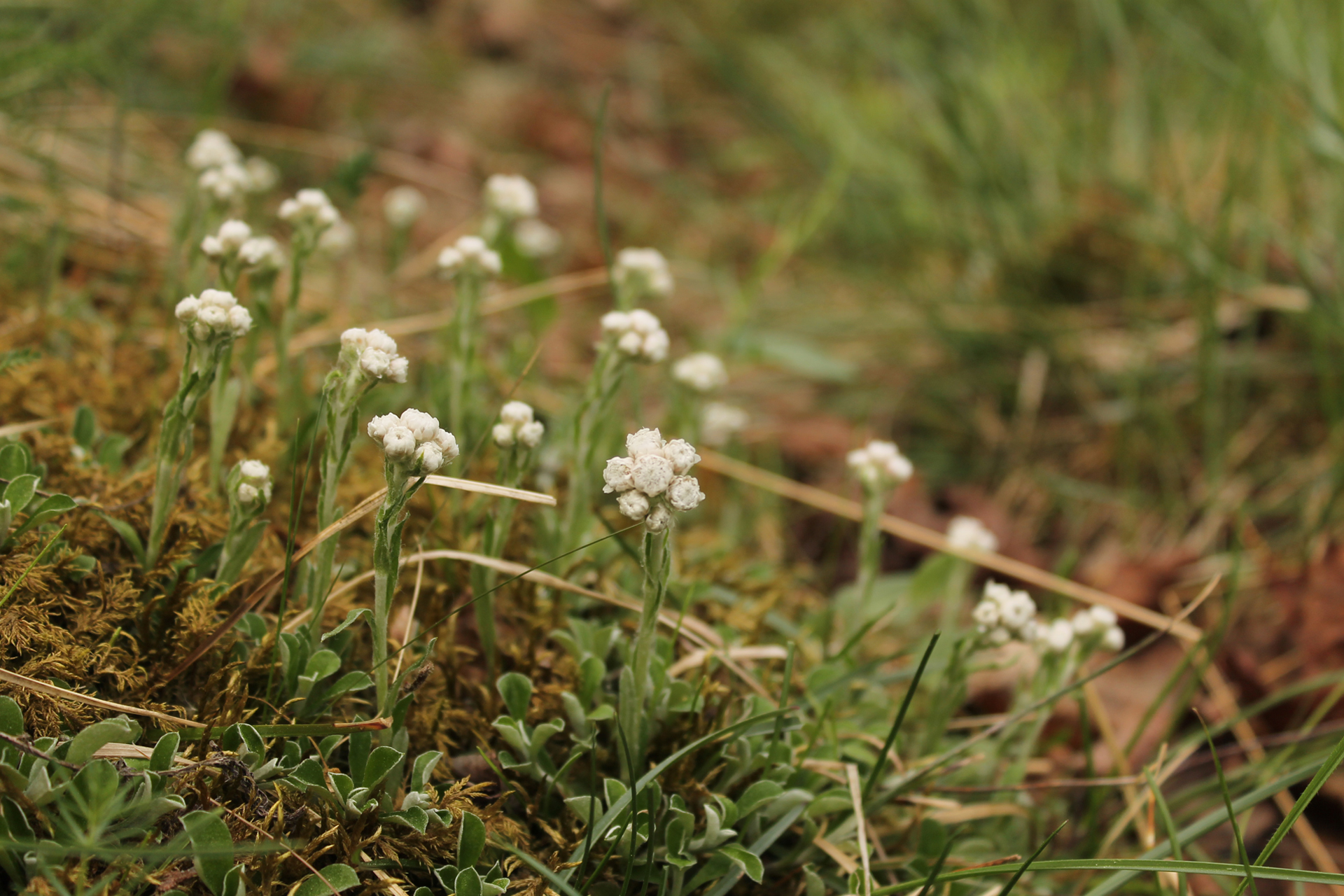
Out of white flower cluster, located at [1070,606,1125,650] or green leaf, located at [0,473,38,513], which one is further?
white flower cluster, located at [1070,606,1125,650]

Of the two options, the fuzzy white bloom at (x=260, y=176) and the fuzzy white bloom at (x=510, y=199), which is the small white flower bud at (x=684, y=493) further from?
A: the fuzzy white bloom at (x=260, y=176)

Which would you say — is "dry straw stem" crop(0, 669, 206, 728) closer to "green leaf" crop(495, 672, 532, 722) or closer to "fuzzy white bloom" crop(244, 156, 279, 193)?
"green leaf" crop(495, 672, 532, 722)

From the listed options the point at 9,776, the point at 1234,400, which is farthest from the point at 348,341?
the point at 1234,400

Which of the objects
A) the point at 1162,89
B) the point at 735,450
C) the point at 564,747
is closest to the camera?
the point at 564,747

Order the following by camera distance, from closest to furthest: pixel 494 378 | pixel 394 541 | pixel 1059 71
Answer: pixel 394 541
pixel 494 378
pixel 1059 71

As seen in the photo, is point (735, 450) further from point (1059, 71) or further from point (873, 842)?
point (1059, 71)

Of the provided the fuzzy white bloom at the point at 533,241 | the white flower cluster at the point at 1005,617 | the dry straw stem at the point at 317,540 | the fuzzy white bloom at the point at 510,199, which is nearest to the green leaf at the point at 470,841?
the dry straw stem at the point at 317,540

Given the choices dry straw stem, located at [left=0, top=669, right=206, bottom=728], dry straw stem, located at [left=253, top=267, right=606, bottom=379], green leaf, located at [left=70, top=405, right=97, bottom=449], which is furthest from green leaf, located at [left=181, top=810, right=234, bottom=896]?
dry straw stem, located at [left=253, top=267, right=606, bottom=379]
